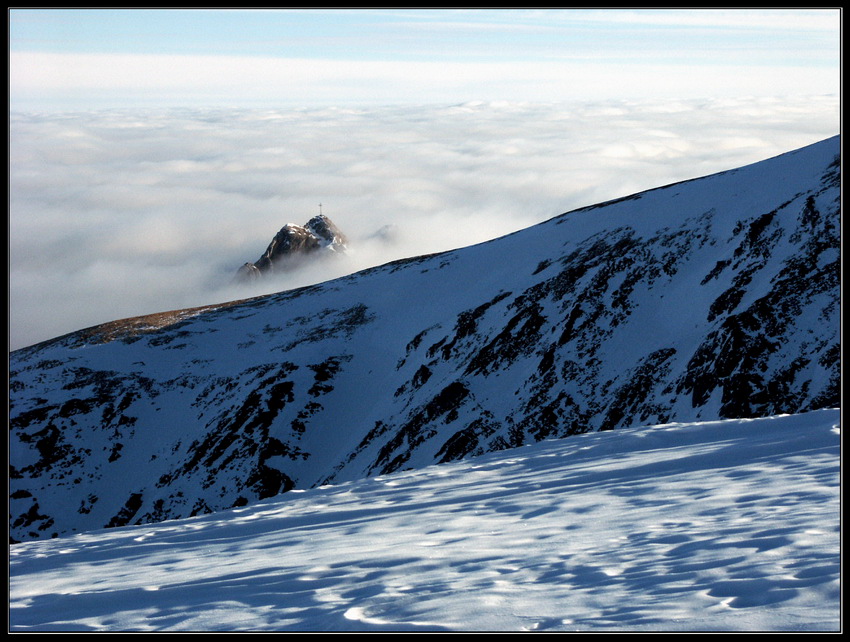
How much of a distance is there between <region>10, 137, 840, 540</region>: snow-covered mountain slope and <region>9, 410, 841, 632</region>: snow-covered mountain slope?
21927 millimetres

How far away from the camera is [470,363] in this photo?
51.2 metres

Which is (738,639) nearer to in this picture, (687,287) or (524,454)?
(524,454)

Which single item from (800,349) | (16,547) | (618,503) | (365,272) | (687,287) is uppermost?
(365,272)

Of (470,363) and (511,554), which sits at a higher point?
(470,363)

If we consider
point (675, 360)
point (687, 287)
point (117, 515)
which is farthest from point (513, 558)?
point (117, 515)

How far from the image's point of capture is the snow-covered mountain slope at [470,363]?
3875 cm

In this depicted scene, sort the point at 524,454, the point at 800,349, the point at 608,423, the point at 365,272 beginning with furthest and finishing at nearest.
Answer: the point at 365,272, the point at 608,423, the point at 800,349, the point at 524,454

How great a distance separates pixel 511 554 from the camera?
9414 mm

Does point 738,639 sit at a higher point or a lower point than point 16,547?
higher

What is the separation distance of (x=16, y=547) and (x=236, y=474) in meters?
37.3

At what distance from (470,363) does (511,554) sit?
137 ft

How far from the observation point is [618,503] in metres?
11.8

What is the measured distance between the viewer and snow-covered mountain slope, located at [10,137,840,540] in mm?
38750

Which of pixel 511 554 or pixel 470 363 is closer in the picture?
pixel 511 554
